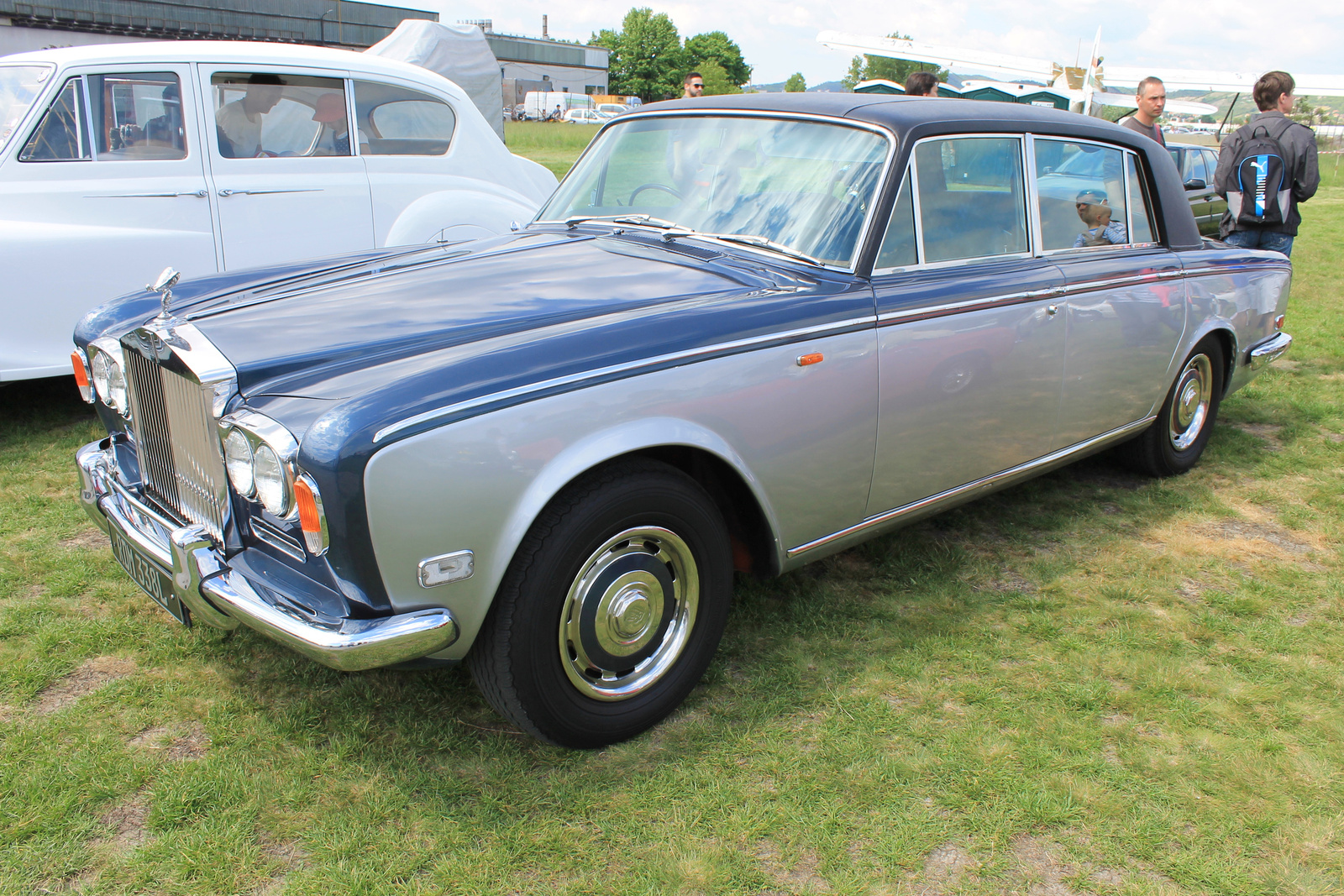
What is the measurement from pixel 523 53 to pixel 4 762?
282 feet

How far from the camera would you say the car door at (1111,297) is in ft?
11.6

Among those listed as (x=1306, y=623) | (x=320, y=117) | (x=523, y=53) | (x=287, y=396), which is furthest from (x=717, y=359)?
(x=523, y=53)

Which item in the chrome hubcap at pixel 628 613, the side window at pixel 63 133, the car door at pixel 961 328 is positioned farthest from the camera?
the side window at pixel 63 133

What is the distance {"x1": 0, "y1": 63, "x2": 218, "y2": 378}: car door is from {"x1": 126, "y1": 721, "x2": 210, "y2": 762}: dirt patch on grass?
2.96 metres

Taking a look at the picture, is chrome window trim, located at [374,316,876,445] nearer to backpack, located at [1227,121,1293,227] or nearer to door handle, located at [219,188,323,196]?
door handle, located at [219,188,323,196]

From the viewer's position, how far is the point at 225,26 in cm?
4681

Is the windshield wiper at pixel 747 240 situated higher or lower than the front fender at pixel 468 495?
higher

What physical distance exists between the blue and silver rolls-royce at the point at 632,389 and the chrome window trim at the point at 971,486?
0.04 feet

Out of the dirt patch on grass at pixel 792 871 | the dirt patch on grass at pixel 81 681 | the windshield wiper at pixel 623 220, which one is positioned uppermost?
the windshield wiper at pixel 623 220

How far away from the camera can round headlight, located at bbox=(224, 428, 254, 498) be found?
83.7 inches

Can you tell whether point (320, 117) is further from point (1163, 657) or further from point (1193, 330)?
point (1163, 657)

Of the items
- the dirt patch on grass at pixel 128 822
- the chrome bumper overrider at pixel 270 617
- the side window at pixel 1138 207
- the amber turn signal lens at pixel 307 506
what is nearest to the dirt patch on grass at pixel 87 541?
the chrome bumper overrider at pixel 270 617

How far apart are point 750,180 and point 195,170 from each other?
137 inches

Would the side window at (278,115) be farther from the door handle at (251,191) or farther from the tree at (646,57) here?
the tree at (646,57)
